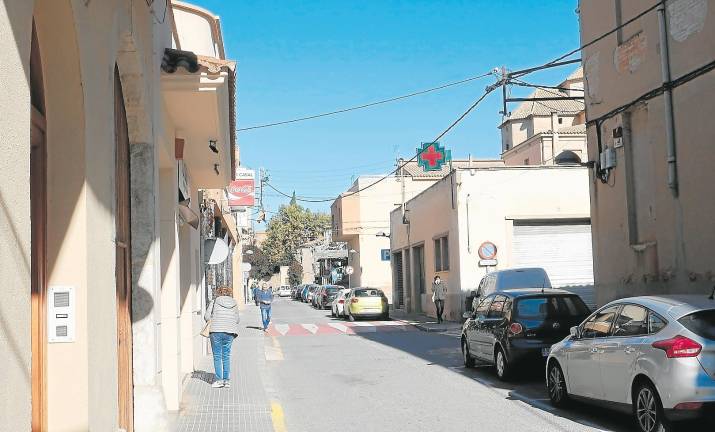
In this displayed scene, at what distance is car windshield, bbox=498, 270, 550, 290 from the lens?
22219mm

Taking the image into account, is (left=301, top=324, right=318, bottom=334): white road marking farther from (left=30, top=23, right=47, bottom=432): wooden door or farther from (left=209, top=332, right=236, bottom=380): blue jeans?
(left=30, top=23, right=47, bottom=432): wooden door

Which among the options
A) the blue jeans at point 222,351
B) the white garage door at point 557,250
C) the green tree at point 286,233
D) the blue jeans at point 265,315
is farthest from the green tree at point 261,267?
the blue jeans at point 222,351

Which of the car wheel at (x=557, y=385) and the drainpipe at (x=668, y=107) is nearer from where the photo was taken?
the car wheel at (x=557, y=385)

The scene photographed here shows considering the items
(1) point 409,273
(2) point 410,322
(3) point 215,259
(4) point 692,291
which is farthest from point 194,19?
(1) point 409,273

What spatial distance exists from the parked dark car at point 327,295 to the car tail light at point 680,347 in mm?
41222

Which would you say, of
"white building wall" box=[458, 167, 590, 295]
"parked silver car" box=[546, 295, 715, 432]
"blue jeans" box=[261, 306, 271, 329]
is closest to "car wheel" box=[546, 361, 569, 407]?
"parked silver car" box=[546, 295, 715, 432]

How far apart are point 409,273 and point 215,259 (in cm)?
2360

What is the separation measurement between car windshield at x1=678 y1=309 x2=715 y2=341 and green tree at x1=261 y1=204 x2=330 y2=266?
9362cm

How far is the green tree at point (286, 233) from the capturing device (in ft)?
334

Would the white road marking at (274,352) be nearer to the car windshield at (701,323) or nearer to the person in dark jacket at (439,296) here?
the person in dark jacket at (439,296)

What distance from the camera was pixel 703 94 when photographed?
43.8 feet

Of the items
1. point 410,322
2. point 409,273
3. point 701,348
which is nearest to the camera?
point 701,348

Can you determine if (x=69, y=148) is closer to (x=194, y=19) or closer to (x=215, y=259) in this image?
(x=194, y=19)

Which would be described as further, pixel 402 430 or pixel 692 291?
pixel 692 291
